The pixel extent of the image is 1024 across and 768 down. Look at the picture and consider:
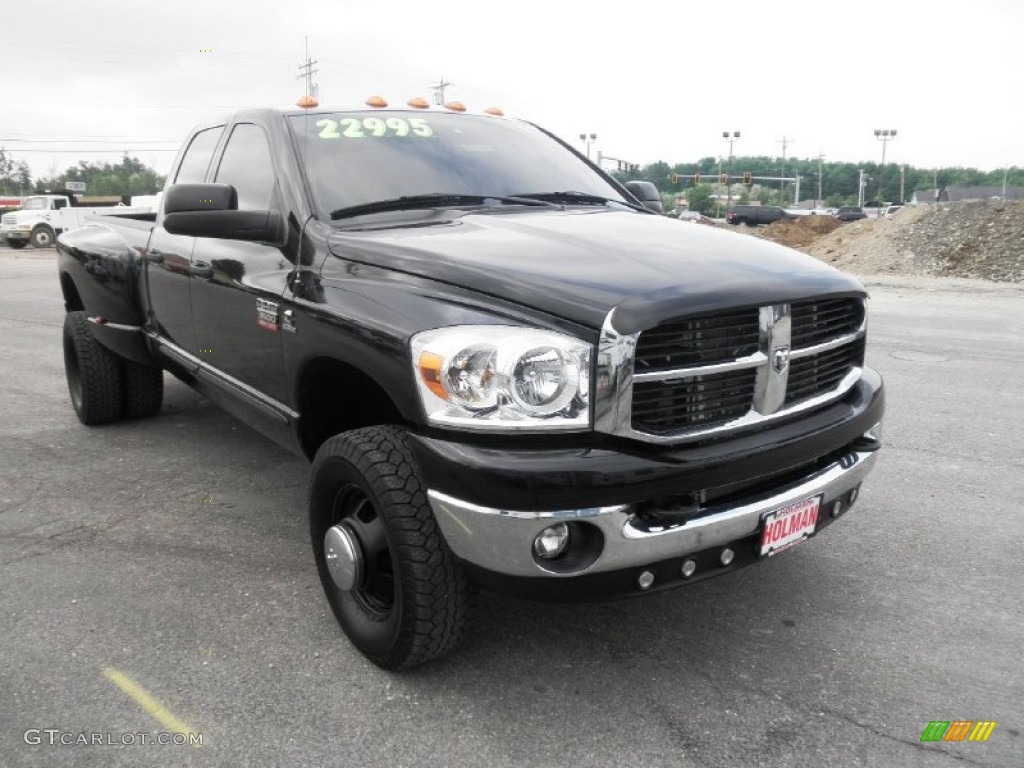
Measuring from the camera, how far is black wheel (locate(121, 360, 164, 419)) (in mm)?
5539

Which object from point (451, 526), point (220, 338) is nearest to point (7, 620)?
point (220, 338)

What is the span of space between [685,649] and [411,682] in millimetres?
910

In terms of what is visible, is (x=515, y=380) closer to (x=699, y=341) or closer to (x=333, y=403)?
(x=699, y=341)

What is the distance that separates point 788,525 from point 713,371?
0.57 m

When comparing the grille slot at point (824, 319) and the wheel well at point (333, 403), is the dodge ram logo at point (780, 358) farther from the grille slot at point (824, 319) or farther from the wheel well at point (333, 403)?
the wheel well at point (333, 403)

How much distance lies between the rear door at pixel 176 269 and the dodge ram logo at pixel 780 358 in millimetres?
2762

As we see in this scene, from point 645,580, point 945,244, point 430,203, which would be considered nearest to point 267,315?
point 430,203

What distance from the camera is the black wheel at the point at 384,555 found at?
246cm

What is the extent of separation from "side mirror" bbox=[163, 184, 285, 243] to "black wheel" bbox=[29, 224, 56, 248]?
3050 centimetres

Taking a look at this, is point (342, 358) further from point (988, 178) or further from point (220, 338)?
point (988, 178)

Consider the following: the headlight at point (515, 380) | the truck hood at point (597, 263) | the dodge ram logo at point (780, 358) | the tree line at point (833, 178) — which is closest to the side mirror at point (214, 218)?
the truck hood at point (597, 263)

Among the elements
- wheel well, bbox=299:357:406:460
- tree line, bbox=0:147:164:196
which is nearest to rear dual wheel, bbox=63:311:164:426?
wheel well, bbox=299:357:406:460

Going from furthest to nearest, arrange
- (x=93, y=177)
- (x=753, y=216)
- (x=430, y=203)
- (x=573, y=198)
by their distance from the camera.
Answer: (x=93, y=177) < (x=753, y=216) < (x=573, y=198) < (x=430, y=203)

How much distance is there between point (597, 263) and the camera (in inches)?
101
